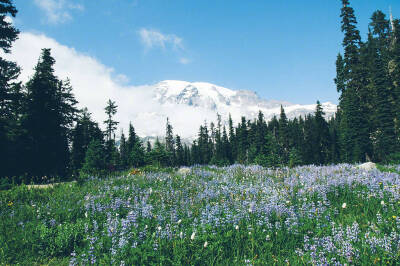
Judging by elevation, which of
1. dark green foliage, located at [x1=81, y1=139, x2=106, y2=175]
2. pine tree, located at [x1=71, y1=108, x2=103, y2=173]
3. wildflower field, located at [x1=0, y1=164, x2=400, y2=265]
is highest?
pine tree, located at [x1=71, y1=108, x2=103, y2=173]

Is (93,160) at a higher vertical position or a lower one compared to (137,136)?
lower

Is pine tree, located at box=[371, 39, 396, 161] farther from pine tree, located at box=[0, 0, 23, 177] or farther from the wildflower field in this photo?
pine tree, located at box=[0, 0, 23, 177]

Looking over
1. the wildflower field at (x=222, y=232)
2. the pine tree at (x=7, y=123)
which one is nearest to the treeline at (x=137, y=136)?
the pine tree at (x=7, y=123)

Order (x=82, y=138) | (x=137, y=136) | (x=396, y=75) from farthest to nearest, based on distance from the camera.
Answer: (x=82, y=138)
(x=396, y=75)
(x=137, y=136)

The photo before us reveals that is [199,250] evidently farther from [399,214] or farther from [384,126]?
[384,126]

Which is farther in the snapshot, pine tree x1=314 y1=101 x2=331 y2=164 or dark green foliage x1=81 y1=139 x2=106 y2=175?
pine tree x1=314 y1=101 x2=331 y2=164

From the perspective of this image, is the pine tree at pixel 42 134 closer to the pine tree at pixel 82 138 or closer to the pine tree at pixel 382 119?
the pine tree at pixel 82 138

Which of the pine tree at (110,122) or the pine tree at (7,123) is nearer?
the pine tree at (7,123)

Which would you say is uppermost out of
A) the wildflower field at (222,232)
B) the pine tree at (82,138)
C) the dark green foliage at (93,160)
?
the pine tree at (82,138)

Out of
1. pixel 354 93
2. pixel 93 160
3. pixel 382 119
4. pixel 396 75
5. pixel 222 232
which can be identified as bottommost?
pixel 222 232

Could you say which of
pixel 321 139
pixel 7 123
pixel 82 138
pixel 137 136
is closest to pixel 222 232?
pixel 7 123

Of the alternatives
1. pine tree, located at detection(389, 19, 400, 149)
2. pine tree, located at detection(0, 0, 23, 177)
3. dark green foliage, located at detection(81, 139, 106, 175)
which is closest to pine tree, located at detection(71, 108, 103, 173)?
pine tree, located at detection(0, 0, 23, 177)

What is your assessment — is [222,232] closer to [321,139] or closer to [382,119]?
[382,119]

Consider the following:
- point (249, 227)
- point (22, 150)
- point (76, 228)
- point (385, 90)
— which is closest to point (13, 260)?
point (76, 228)
